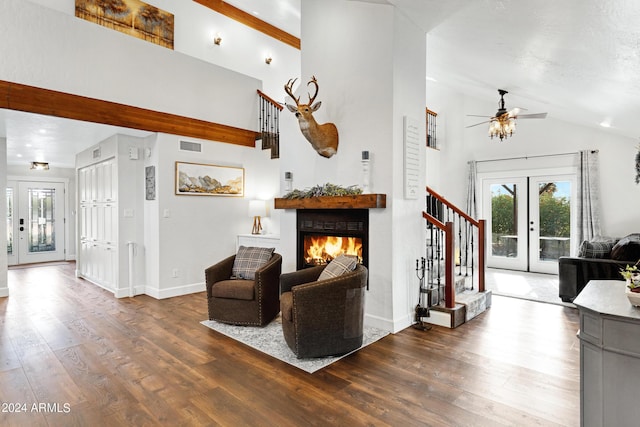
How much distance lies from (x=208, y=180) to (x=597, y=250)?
19.3ft

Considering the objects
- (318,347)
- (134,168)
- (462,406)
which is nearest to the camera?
(462,406)

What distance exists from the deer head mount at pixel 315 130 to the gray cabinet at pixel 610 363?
305cm

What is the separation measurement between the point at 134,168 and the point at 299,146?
114 inches

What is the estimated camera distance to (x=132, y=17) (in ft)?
20.8

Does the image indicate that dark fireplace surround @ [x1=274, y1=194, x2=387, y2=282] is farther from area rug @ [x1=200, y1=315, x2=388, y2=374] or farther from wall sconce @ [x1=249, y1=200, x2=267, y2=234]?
wall sconce @ [x1=249, y1=200, x2=267, y2=234]

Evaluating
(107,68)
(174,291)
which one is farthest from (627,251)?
(107,68)

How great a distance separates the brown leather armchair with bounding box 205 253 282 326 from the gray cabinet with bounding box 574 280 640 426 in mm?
2922

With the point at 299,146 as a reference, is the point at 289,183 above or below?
below

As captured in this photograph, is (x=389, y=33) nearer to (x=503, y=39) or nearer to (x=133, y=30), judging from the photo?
(x=503, y=39)

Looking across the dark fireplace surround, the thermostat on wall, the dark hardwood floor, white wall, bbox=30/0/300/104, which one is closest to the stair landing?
the dark hardwood floor

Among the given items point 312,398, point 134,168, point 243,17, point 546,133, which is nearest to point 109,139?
point 134,168

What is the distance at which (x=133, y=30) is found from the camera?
6.35 meters

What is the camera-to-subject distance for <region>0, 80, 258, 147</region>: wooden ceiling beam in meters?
4.12

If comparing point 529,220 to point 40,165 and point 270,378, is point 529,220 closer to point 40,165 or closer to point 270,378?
point 270,378
